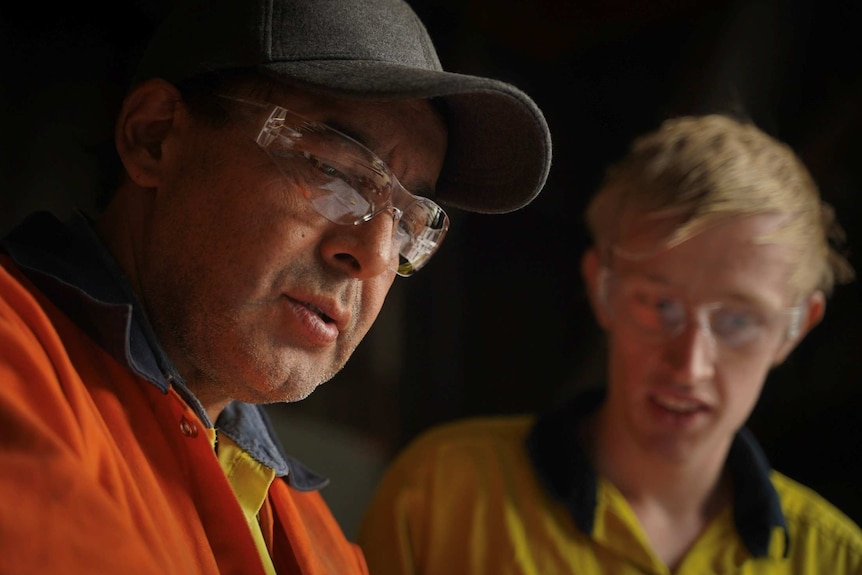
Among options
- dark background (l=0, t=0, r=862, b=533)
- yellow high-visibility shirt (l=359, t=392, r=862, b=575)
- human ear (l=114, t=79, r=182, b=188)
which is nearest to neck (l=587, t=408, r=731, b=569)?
yellow high-visibility shirt (l=359, t=392, r=862, b=575)

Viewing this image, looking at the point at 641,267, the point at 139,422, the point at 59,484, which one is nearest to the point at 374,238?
the point at 139,422

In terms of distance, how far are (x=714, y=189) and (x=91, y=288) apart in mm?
1103

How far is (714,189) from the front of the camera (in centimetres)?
154

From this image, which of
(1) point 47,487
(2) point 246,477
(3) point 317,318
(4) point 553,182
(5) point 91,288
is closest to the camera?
(1) point 47,487

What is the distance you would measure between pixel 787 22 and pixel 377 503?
1477 mm

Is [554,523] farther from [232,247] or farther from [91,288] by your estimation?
[91,288]

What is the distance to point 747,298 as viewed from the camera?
5.09 ft

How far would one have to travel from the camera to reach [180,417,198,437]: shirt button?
989mm

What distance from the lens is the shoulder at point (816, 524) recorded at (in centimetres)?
159

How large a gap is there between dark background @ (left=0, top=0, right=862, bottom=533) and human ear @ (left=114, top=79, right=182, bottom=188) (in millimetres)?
563

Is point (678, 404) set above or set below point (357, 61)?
below

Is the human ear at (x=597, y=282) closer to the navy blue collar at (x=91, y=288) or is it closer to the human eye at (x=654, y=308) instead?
the human eye at (x=654, y=308)

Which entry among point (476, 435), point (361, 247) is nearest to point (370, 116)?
point (361, 247)

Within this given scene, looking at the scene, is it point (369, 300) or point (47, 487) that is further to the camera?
point (369, 300)
